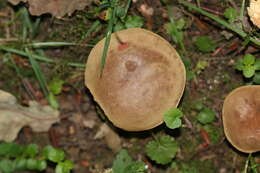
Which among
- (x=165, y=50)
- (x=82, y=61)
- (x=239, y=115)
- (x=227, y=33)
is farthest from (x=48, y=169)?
(x=227, y=33)

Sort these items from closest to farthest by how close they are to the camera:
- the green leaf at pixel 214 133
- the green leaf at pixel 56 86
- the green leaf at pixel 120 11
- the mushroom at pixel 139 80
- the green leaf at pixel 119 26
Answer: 1. the mushroom at pixel 139 80
2. the green leaf at pixel 120 11
3. the green leaf at pixel 119 26
4. the green leaf at pixel 214 133
5. the green leaf at pixel 56 86

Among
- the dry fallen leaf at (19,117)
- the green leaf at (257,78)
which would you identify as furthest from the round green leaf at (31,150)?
the green leaf at (257,78)

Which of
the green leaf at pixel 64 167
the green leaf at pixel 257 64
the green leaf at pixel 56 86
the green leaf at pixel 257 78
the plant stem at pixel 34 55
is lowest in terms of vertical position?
the green leaf at pixel 64 167

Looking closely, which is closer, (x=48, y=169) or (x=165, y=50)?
(x=165, y=50)

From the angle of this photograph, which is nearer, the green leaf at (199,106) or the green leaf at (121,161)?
the green leaf at (121,161)

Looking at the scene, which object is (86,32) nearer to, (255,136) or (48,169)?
(48,169)

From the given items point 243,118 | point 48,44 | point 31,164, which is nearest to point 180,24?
point 243,118

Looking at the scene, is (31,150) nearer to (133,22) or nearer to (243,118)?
(133,22)

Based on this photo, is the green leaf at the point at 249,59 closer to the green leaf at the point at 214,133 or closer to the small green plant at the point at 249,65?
the small green plant at the point at 249,65
